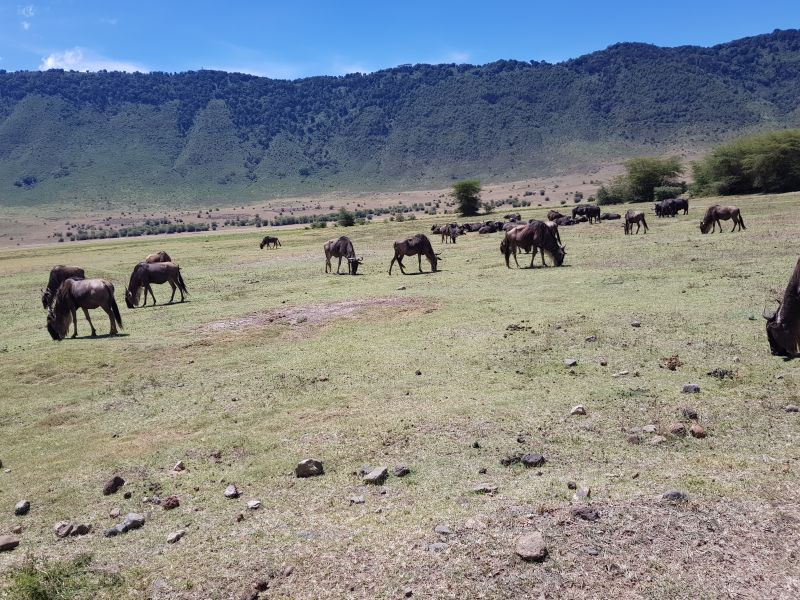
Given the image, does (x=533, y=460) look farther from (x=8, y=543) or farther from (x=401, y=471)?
(x=8, y=543)

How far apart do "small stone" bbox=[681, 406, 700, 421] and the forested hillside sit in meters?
127

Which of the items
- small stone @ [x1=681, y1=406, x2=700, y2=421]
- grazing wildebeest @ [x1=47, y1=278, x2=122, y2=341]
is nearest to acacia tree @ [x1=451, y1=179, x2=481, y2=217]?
grazing wildebeest @ [x1=47, y1=278, x2=122, y2=341]

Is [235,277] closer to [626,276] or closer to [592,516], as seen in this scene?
[626,276]

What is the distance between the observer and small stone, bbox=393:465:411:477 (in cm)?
775

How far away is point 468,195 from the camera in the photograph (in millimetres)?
72500

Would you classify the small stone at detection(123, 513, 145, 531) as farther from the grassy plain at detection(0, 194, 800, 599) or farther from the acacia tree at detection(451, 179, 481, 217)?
the acacia tree at detection(451, 179, 481, 217)

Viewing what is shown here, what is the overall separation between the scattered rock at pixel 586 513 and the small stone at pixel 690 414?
3.16 metres

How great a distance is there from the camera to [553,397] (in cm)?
1001

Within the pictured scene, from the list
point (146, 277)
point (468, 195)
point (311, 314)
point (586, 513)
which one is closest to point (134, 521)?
point (586, 513)

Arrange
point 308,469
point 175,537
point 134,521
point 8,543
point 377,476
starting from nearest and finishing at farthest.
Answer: point 175,537 < point 8,543 < point 134,521 < point 377,476 < point 308,469

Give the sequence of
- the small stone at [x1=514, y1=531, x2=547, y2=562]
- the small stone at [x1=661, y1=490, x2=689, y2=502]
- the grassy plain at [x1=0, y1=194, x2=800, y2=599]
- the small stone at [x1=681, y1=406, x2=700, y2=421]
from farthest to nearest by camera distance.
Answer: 1. the small stone at [x1=681, y1=406, x2=700, y2=421]
2. the small stone at [x1=661, y1=490, x2=689, y2=502]
3. the grassy plain at [x1=0, y1=194, x2=800, y2=599]
4. the small stone at [x1=514, y1=531, x2=547, y2=562]

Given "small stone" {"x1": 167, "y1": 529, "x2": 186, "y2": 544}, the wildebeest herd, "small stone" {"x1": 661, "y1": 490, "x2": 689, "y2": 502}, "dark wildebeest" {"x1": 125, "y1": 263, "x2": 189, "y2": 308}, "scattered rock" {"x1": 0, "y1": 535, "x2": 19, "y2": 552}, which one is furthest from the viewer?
"dark wildebeest" {"x1": 125, "y1": 263, "x2": 189, "y2": 308}

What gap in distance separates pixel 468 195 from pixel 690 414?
65.1 m

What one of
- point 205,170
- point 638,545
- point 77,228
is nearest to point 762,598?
point 638,545
